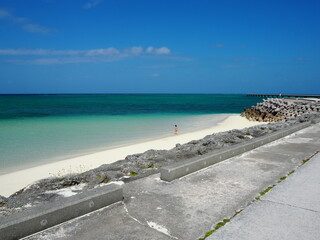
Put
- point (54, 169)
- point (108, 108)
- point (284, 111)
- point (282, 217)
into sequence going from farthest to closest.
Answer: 1. point (108, 108)
2. point (284, 111)
3. point (54, 169)
4. point (282, 217)

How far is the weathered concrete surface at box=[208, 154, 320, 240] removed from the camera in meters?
2.62

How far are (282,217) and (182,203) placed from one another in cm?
120

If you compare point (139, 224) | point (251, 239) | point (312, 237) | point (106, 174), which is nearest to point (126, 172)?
point (106, 174)

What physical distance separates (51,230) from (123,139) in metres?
15.8

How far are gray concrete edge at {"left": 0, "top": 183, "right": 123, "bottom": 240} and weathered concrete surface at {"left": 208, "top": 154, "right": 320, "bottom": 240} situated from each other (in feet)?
4.67

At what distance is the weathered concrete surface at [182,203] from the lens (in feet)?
9.00

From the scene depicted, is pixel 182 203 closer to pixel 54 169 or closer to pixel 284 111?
pixel 54 169

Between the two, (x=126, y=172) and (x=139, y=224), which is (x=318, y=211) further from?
(x=126, y=172)

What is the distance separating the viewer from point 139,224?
289 centimetres

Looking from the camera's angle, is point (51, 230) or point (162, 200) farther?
point (162, 200)

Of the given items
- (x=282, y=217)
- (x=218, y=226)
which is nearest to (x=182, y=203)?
(x=218, y=226)

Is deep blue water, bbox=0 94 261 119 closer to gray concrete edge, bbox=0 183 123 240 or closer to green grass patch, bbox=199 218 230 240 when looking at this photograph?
gray concrete edge, bbox=0 183 123 240

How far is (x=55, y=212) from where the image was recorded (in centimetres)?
285

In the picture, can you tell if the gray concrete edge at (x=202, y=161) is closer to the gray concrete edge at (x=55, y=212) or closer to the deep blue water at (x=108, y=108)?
the gray concrete edge at (x=55, y=212)
